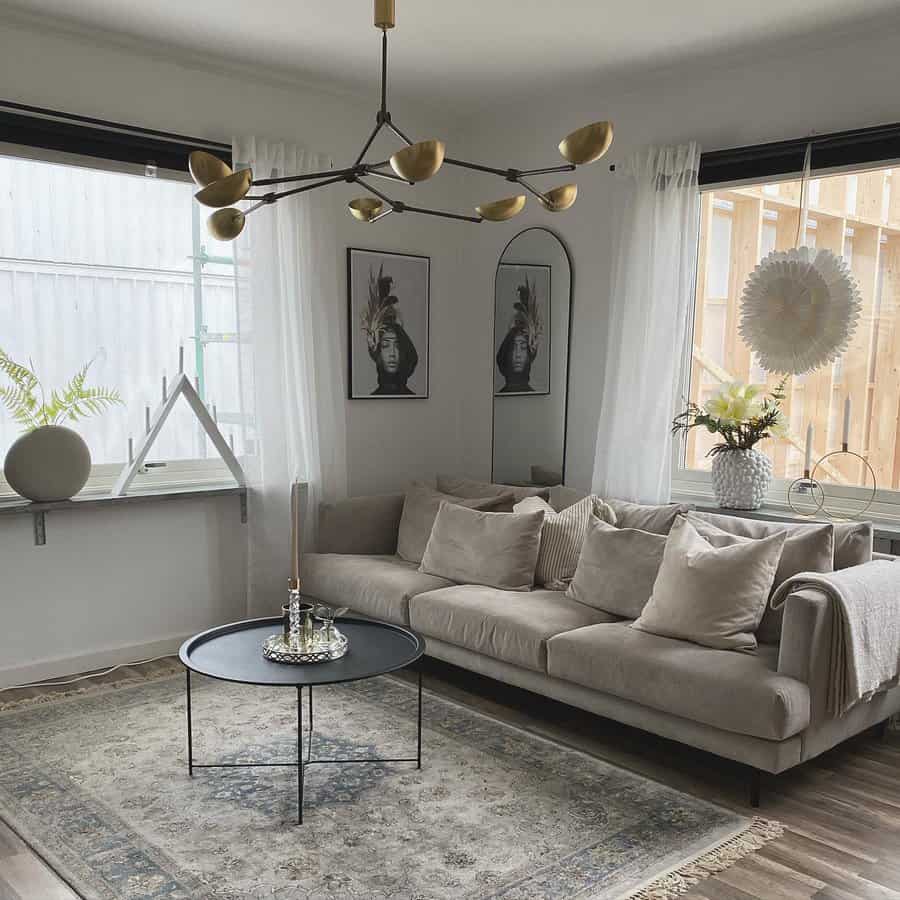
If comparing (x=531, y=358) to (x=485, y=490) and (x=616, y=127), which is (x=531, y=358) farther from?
(x=616, y=127)

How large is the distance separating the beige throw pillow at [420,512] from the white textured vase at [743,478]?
1.02 metres

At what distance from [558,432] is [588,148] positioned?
2.49 meters

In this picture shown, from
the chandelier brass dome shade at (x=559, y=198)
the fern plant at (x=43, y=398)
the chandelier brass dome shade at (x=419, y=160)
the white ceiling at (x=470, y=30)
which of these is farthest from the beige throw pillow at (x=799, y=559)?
the fern plant at (x=43, y=398)

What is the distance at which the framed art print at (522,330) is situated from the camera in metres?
5.00

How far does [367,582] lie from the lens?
13.9ft

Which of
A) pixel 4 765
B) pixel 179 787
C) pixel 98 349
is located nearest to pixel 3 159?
pixel 98 349

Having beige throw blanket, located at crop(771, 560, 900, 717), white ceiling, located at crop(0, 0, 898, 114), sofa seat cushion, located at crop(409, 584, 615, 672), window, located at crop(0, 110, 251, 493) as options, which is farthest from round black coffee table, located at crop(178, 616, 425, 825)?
white ceiling, located at crop(0, 0, 898, 114)

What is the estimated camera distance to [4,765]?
124 inches

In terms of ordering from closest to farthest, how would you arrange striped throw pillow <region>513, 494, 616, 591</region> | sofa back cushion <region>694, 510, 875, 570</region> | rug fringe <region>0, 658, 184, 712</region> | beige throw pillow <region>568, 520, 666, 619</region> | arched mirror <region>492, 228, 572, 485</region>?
1. sofa back cushion <region>694, 510, 875, 570</region>
2. beige throw pillow <region>568, 520, 666, 619</region>
3. rug fringe <region>0, 658, 184, 712</region>
4. striped throw pillow <region>513, 494, 616, 591</region>
5. arched mirror <region>492, 228, 572, 485</region>

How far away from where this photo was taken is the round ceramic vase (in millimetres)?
3834

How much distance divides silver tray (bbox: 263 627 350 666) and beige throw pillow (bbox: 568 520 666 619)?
44.4 inches

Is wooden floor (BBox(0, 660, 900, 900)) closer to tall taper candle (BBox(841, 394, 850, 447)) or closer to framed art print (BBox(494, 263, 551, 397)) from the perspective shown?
tall taper candle (BBox(841, 394, 850, 447))

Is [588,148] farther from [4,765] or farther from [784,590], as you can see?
[4,765]

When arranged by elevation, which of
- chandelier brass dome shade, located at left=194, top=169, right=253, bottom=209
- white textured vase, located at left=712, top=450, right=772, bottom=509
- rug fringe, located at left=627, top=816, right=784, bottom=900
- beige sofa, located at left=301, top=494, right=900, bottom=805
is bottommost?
rug fringe, located at left=627, top=816, right=784, bottom=900
